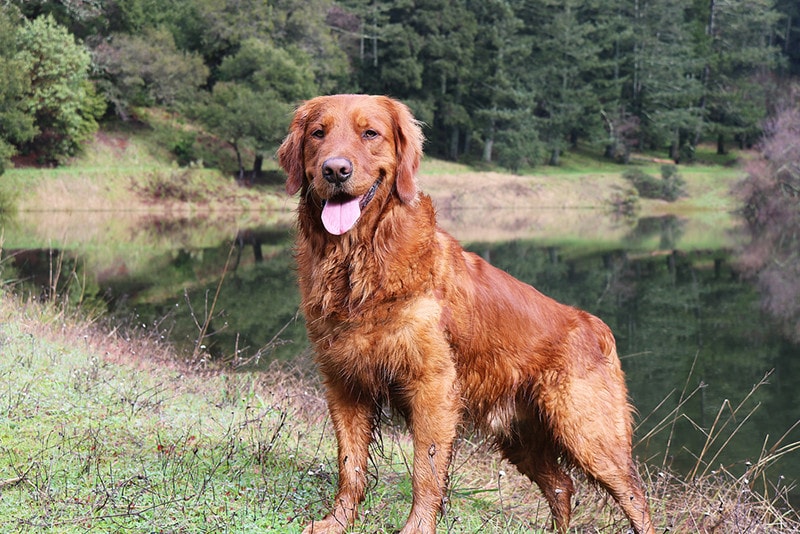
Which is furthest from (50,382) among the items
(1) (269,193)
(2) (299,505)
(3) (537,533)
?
(1) (269,193)

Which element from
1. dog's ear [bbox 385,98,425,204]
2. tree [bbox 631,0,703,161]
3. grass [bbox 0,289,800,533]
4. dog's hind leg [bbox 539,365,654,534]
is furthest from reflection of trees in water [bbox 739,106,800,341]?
dog's ear [bbox 385,98,425,204]

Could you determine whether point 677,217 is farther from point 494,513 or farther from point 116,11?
point 494,513

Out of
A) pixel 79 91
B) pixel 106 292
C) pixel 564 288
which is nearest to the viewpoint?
pixel 106 292

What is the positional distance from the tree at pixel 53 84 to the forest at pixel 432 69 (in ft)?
0.23

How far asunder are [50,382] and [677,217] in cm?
4152

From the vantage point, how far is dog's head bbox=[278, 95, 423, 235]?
3496 millimetres

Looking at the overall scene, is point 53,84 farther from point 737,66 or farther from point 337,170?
point 737,66

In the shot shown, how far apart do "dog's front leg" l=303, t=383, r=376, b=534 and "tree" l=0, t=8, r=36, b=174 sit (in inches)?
1273

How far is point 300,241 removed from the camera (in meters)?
3.89

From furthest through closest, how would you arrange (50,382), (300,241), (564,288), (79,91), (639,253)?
1. (79,91)
2. (639,253)
3. (564,288)
4. (50,382)
5. (300,241)

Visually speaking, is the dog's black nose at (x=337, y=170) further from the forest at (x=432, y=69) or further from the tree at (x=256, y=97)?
the tree at (x=256, y=97)

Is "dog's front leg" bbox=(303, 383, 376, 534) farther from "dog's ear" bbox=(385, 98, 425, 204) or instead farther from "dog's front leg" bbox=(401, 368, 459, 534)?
"dog's ear" bbox=(385, 98, 425, 204)

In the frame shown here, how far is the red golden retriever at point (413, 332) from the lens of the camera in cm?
361

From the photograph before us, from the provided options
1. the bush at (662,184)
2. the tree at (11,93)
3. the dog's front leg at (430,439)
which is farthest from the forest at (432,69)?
the dog's front leg at (430,439)
